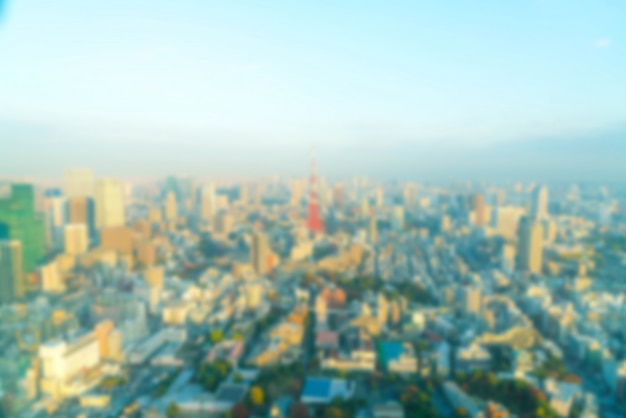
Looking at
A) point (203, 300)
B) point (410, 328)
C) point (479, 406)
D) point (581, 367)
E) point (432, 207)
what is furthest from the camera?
point (432, 207)

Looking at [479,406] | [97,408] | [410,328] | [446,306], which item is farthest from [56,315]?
[446,306]

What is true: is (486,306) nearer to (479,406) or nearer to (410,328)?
(410,328)

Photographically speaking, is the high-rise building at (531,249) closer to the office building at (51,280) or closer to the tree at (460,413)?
the tree at (460,413)

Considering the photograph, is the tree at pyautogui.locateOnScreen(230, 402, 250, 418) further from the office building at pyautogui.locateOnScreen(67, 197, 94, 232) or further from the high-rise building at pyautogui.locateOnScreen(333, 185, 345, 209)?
the high-rise building at pyautogui.locateOnScreen(333, 185, 345, 209)

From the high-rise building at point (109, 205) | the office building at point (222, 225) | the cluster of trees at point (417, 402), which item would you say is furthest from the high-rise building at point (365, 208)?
the cluster of trees at point (417, 402)

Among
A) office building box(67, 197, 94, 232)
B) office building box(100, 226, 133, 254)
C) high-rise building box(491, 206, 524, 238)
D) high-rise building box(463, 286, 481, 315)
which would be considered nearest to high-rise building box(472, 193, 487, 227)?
high-rise building box(491, 206, 524, 238)

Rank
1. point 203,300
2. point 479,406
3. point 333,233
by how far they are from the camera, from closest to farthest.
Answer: point 479,406
point 203,300
point 333,233
